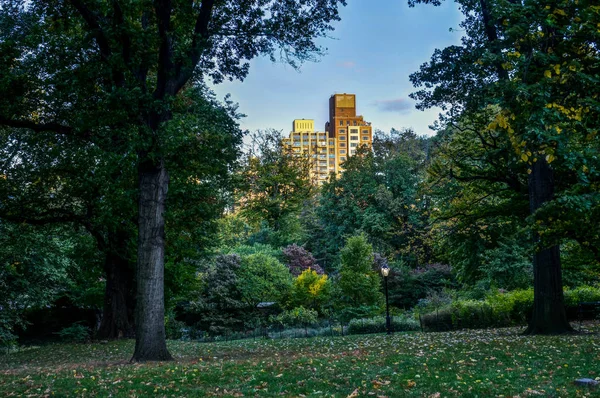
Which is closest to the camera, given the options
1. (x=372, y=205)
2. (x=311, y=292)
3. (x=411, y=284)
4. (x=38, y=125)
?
(x=38, y=125)

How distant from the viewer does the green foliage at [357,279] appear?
999 inches

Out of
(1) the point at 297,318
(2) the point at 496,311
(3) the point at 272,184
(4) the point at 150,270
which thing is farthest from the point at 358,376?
(3) the point at 272,184

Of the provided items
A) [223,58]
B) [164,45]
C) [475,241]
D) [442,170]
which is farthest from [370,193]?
[164,45]

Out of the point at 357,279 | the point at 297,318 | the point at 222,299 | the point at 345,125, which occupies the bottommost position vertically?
the point at 297,318

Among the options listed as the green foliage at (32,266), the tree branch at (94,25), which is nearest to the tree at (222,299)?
the green foliage at (32,266)

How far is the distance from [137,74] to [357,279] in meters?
17.4

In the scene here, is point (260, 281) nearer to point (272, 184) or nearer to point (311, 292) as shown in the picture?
point (311, 292)

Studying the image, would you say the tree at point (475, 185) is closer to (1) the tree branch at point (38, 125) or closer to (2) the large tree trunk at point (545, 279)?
(2) the large tree trunk at point (545, 279)

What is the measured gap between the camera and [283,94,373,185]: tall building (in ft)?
450

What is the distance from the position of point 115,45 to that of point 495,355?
31.9 ft

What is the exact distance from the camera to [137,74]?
36.0 ft

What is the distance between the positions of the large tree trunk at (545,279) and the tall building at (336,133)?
118127 mm

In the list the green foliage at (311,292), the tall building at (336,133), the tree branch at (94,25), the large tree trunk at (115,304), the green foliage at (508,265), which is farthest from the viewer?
the tall building at (336,133)

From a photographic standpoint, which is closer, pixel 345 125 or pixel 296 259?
pixel 296 259
